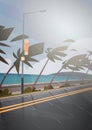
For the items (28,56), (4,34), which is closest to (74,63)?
(28,56)

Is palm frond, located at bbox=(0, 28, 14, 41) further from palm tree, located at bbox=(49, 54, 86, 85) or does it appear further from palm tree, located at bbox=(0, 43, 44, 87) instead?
palm tree, located at bbox=(49, 54, 86, 85)

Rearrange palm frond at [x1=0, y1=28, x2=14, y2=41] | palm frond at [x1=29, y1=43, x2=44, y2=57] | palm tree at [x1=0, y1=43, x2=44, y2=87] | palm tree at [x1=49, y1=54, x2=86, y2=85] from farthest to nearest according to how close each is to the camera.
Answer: palm tree at [x1=49, y1=54, x2=86, y2=85]
palm frond at [x1=29, y1=43, x2=44, y2=57]
palm tree at [x1=0, y1=43, x2=44, y2=87]
palm frond at [x1=0, y1=28, x2=14, y2=41]

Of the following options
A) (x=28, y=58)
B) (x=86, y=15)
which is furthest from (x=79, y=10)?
(x=28, y=58)

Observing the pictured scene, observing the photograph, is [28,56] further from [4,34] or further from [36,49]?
[36,49]

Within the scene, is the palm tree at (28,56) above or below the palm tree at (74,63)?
above

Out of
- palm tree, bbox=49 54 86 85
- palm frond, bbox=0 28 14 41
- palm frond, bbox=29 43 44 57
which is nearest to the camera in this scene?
palm frond, bbox=0 28 14 41

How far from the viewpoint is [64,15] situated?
32.3 metres

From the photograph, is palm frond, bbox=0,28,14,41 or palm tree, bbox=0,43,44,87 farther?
palm tree, bbox=0,43,44,87

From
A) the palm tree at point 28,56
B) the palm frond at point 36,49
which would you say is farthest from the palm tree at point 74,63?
A: the palm tree at point 28,56

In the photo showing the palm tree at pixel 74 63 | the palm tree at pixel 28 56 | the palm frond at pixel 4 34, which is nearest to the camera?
the palm frond at pixel 4 34

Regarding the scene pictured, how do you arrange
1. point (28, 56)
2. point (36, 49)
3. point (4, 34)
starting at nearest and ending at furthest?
1. point (4, 34)
2. point (28, 56)
3. point (36, 49)

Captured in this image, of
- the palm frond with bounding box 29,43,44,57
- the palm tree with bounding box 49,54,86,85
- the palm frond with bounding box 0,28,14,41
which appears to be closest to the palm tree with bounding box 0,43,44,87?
the palm frond with bounding box 29,43,44,57

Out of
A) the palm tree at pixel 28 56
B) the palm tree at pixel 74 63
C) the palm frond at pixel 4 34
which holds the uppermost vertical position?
the palm frond at pixel 4 34

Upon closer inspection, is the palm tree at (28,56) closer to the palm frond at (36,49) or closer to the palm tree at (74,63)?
the palm frond at (36,49)
